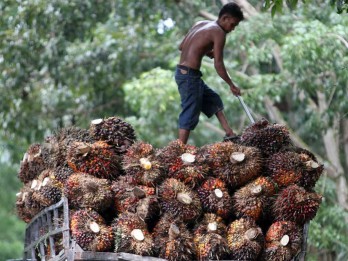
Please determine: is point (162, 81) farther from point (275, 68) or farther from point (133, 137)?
point (133, 137)

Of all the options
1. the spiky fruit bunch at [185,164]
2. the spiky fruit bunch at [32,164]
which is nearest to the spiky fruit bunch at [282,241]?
the spiky fruit bunch at [185,164]

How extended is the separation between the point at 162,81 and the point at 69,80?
2449mm

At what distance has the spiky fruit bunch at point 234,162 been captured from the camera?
19.2 feet

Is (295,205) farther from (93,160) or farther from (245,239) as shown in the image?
(93,160)

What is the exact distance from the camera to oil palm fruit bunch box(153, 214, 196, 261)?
5.42 meters

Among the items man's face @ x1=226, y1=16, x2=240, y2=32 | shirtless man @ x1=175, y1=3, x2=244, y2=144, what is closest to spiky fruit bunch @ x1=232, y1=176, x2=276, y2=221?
shirtless man @ x1=175, y1=3, x2=244, y2=144

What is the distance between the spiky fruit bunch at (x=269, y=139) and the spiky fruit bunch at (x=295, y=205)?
0.44m

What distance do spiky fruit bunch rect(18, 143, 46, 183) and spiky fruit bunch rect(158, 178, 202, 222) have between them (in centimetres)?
117

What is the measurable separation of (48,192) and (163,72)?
288 inches

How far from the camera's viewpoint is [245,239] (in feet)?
18.3

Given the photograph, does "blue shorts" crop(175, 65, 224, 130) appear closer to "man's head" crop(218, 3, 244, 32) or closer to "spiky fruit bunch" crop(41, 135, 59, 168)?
"man's head" crop(218, 3, 244, 32)

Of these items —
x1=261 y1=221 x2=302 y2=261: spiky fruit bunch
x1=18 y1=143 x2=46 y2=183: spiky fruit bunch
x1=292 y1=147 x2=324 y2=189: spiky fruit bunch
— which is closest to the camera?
x1=261 y1=221 x2=302 y2=261: spiky fruit bunch

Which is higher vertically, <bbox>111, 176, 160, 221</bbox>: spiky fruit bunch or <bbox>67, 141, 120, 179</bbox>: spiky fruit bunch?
<bbox>67, 141, 120, 179</bbox>: spiky fruit bunch

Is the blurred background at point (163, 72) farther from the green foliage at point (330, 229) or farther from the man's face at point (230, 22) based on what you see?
the man's face at point (230, 22)
